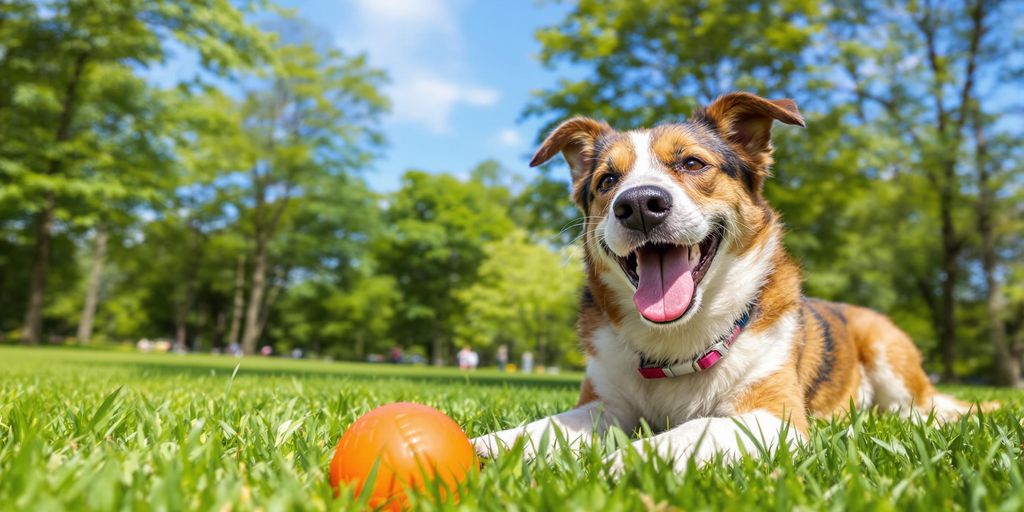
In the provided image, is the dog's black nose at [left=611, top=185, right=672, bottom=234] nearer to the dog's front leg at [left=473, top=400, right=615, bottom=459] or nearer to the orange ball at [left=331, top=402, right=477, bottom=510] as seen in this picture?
the dog's front leg at [left=473, top=400, right=615, bottom=459]

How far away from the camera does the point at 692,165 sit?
3.89 metres

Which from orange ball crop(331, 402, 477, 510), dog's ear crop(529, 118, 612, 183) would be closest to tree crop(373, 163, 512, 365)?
dog's ear crop(529, 118, 612, 183)

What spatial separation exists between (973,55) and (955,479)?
2329 cm

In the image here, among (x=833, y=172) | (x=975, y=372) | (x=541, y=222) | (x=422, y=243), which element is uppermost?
(x=422, y=243)

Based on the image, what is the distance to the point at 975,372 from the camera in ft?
166

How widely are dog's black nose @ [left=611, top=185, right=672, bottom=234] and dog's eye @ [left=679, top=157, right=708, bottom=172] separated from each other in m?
0.50

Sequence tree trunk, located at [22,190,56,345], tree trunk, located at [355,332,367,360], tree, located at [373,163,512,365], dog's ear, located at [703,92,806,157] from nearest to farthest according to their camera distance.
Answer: dog's ear, located at [703,92,806,157], tree trunk, located at [22,190,56,345], tree, located at [373,163,512,365], tree trunk, located at [355,332,367,360]

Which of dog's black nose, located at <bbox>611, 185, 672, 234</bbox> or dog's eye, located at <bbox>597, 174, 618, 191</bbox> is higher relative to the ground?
dog's eye, located at <bbox>597, 174, 618, 191</bbox>

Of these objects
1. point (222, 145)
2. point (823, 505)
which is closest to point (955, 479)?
point (823, 505)

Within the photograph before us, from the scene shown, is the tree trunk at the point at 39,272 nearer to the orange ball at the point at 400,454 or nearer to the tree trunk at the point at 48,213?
the tree trunk at the point at 48,213

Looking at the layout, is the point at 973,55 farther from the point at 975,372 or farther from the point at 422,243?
the point at 975,372

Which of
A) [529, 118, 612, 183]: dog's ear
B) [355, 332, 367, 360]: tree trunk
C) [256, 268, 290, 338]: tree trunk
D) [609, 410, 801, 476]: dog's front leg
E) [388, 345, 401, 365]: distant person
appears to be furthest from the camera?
[355, 332, 367, 360]: tree trunk

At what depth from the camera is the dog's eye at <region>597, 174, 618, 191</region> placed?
3984 mm

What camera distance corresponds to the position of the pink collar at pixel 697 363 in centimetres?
346
